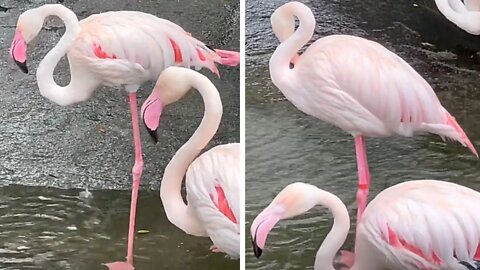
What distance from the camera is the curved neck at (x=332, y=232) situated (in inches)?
56.5

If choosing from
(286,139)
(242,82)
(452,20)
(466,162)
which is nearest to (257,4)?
(242,82)

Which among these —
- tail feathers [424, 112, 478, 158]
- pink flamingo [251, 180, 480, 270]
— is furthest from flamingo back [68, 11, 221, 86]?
tail feathers [424, 112, 478, 158]

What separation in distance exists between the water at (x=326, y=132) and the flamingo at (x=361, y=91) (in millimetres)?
A: 18

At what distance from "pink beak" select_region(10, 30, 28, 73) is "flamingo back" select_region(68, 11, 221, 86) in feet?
0.33

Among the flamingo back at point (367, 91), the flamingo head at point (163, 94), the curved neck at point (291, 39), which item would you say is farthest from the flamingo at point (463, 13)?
the flamingo head at point (163, 94)

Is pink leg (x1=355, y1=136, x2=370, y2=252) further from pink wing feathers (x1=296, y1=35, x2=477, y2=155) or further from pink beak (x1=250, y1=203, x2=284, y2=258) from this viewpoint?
pink beak (x1=250, y1=203, x2=284, y2=258)

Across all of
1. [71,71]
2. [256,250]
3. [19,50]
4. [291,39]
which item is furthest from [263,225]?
[19,50]

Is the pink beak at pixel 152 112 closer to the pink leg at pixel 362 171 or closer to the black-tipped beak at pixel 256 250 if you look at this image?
the black-tipped beak at pixel 256 250

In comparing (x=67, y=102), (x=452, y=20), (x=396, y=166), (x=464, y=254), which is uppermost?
(x=452, y=20)

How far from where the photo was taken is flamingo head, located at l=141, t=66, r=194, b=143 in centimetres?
147

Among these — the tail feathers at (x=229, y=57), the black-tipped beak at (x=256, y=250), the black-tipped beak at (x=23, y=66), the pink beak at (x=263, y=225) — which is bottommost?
the black-tipped beak at (x=256, y=250)

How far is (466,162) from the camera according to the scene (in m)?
1.42

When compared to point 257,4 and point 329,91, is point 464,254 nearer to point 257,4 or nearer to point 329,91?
point 329,91

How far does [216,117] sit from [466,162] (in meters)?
0.51
